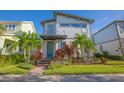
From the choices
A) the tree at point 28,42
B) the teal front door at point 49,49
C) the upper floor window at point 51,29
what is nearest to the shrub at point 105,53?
the teal front door at point 49,49

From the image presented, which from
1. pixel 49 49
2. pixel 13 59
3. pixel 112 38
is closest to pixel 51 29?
pixel 49 49

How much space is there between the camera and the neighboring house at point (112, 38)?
20000 mm

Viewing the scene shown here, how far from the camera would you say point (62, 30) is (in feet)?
61.3

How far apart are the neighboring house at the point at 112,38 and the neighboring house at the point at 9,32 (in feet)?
32.4

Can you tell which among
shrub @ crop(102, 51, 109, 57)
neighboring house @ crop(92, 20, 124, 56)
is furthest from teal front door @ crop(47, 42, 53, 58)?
shrub @ crop(102, 51, 109, 57)

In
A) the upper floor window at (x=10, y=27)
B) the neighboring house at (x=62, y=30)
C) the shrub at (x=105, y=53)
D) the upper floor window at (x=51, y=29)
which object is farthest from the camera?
the shrub at (x=105, y=53)

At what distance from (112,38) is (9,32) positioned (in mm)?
13999

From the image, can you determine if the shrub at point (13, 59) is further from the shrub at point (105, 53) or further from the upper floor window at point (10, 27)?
the shrub at point (105, 53)

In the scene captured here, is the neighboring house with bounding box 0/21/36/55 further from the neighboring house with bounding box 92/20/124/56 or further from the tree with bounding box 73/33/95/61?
the neighboring house with bounding box 92/20/124/56

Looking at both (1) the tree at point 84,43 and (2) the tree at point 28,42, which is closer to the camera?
(2) the tree at point 28,42

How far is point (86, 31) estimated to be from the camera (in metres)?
18.8

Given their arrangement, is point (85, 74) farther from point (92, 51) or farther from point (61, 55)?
point (92, 51)

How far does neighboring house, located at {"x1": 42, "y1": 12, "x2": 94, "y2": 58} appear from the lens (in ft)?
59.5
